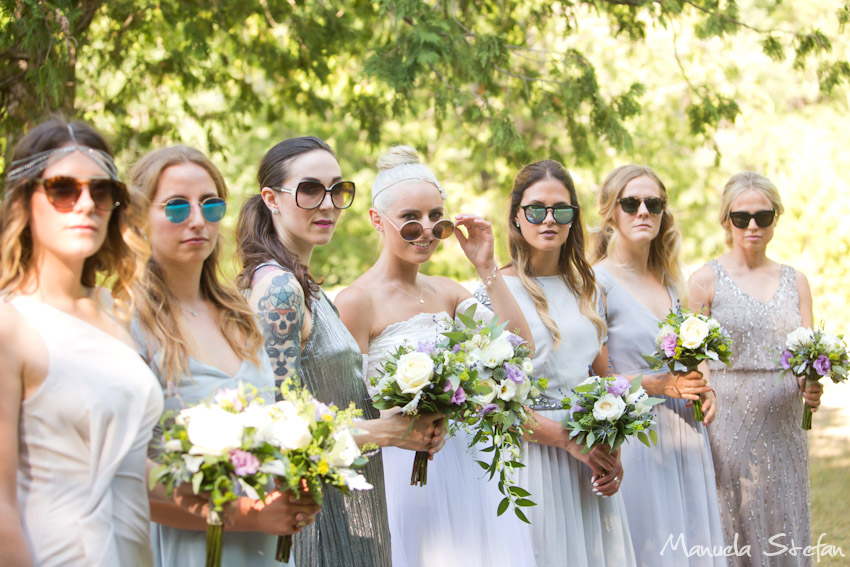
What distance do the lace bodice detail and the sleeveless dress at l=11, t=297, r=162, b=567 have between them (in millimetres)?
4643

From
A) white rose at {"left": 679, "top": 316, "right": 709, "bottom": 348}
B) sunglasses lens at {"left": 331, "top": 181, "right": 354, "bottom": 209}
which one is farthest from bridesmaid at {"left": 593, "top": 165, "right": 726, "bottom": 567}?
sunglasses lens at {"left": 331, "top": 181, "right": 354, "bottom": 209}

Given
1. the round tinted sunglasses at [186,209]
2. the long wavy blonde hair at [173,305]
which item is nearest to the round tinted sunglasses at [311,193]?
the long wavy blonde hair at [173,305]

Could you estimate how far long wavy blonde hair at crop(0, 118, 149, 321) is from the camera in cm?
241

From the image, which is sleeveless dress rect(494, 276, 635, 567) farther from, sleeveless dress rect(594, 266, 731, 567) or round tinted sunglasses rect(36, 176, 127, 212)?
round tinted sunglasses rect(36, 176, 127, 212)

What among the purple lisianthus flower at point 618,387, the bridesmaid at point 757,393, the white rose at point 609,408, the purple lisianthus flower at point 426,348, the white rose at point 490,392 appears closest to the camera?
the purple lisianthus flower at point 426,348

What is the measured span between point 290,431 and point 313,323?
1.06 m

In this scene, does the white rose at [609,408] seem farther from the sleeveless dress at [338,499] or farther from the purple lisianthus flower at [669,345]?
the sleeveless dress at [338,499]

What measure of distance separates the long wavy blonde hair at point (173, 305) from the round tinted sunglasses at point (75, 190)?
7.8 inches

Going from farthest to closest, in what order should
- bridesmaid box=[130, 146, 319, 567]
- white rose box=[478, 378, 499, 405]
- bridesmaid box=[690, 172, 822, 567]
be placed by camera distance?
bridesmaid box=[690, 172, 822, 567]
white rose box=[478, 378, 499, 405]
bridesmaid box=[130, 146, 319, 567]

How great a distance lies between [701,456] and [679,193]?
14.7 metres

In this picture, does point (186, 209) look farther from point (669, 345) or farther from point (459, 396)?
point (669, 345)

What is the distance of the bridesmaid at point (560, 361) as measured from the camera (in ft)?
14.8

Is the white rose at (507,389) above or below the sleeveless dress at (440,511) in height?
above

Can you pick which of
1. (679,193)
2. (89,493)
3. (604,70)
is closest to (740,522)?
(89,493)
